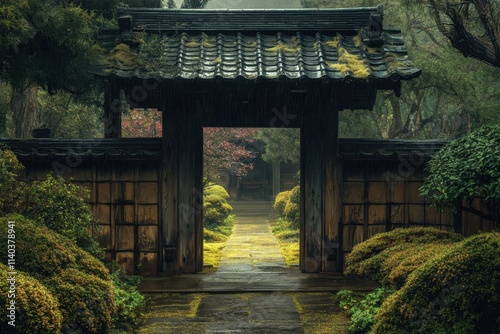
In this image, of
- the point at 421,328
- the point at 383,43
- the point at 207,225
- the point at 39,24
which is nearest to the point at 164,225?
the point at 39,24

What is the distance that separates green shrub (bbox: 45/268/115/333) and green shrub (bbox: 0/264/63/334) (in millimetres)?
799

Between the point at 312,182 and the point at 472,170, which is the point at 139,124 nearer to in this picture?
the point at 312,182

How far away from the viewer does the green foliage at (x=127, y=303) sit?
32.4 feet

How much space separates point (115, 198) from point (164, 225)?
1127 millimetres

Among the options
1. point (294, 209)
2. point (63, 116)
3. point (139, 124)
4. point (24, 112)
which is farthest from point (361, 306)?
point (139, 124)

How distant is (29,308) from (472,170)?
682cm

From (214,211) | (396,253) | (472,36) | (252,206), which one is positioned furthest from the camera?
(252,206)

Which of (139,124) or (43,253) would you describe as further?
(139,124)

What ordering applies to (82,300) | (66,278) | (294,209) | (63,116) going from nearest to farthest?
1. (82,300)
2. (66,278)
3. (63,116)
4. (294,209)

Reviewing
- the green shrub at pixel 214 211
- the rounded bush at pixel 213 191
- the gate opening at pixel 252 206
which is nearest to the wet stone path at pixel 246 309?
the gate opening at pixel 252 206

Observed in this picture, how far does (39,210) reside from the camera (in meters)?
10.4

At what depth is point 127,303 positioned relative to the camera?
1074cm

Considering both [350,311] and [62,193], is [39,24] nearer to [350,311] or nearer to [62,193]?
[62,193]

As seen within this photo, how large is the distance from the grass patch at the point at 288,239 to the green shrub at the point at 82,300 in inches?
298
